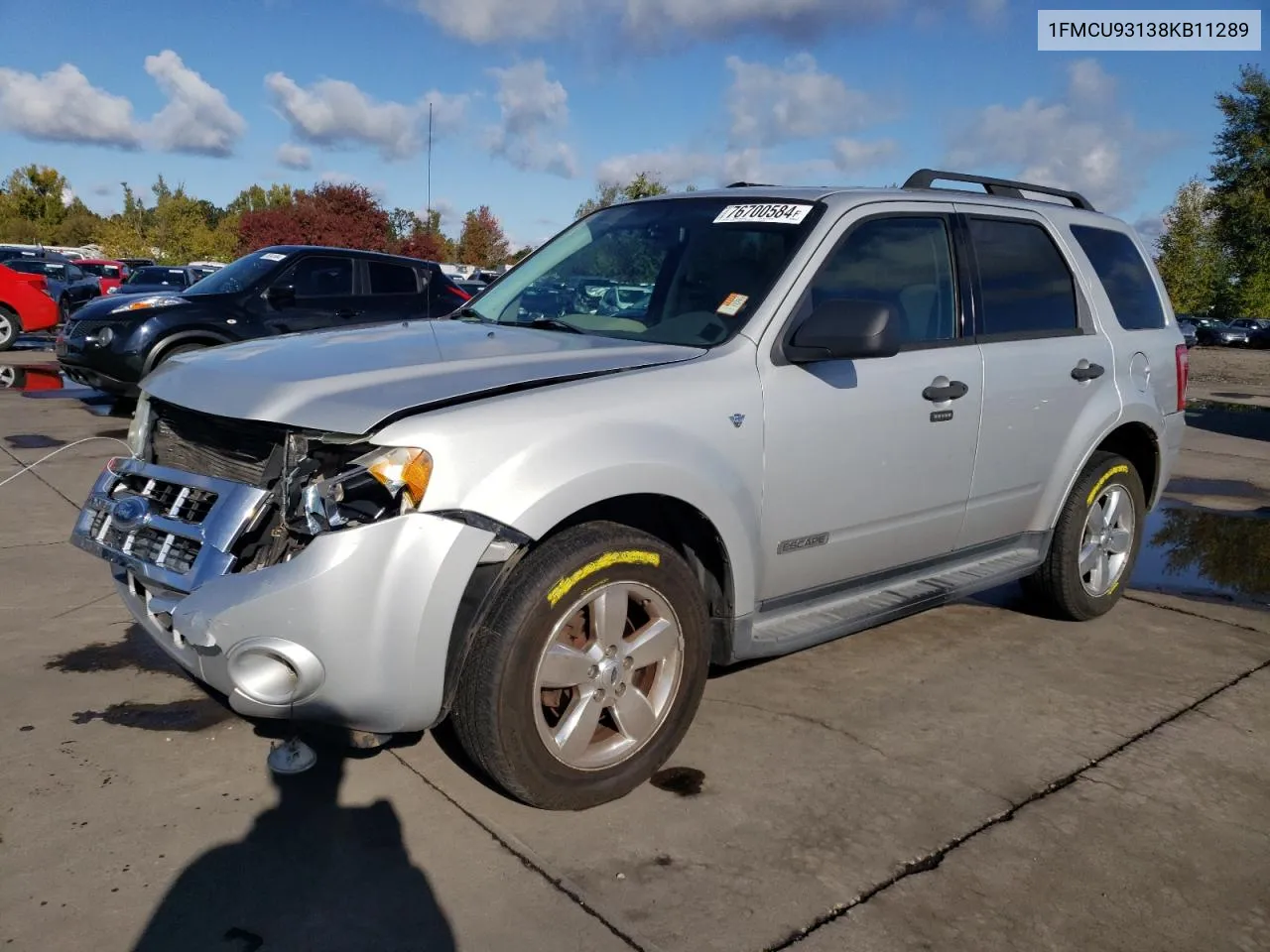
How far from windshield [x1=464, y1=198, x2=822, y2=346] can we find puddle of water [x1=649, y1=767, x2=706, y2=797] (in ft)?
4.61

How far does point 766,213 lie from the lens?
3.86m

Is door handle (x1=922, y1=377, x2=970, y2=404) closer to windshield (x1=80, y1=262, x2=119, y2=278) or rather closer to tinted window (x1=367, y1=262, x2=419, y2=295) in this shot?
tinted window (x1=367, y1=262, x2=419, y2=295)

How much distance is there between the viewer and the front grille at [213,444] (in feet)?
9.50

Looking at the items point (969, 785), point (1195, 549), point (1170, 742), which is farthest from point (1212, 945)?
point (1195, 549)

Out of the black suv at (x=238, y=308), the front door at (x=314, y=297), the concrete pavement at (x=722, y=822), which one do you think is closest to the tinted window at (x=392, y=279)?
the black suv at (x=238, y=308)

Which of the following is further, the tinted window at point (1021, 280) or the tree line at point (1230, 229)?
the tree line at point (1230, 229)

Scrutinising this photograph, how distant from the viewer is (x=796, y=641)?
3.51 m

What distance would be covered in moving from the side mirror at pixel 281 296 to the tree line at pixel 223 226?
34991mm

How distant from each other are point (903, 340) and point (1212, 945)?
2.20m

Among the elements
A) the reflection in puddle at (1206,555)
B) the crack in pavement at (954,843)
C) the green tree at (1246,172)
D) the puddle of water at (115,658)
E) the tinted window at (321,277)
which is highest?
the green tree at (1246,172)

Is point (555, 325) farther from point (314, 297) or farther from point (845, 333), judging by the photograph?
point (314, 297)

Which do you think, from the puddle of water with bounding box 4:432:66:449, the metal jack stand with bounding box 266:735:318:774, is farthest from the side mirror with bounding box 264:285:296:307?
the metal jack stand with bounding box 266:735:318:774

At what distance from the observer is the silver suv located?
8.69 ft

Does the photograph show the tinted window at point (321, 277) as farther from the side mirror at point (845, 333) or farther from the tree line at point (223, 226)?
the tree line at point (223, 226)
